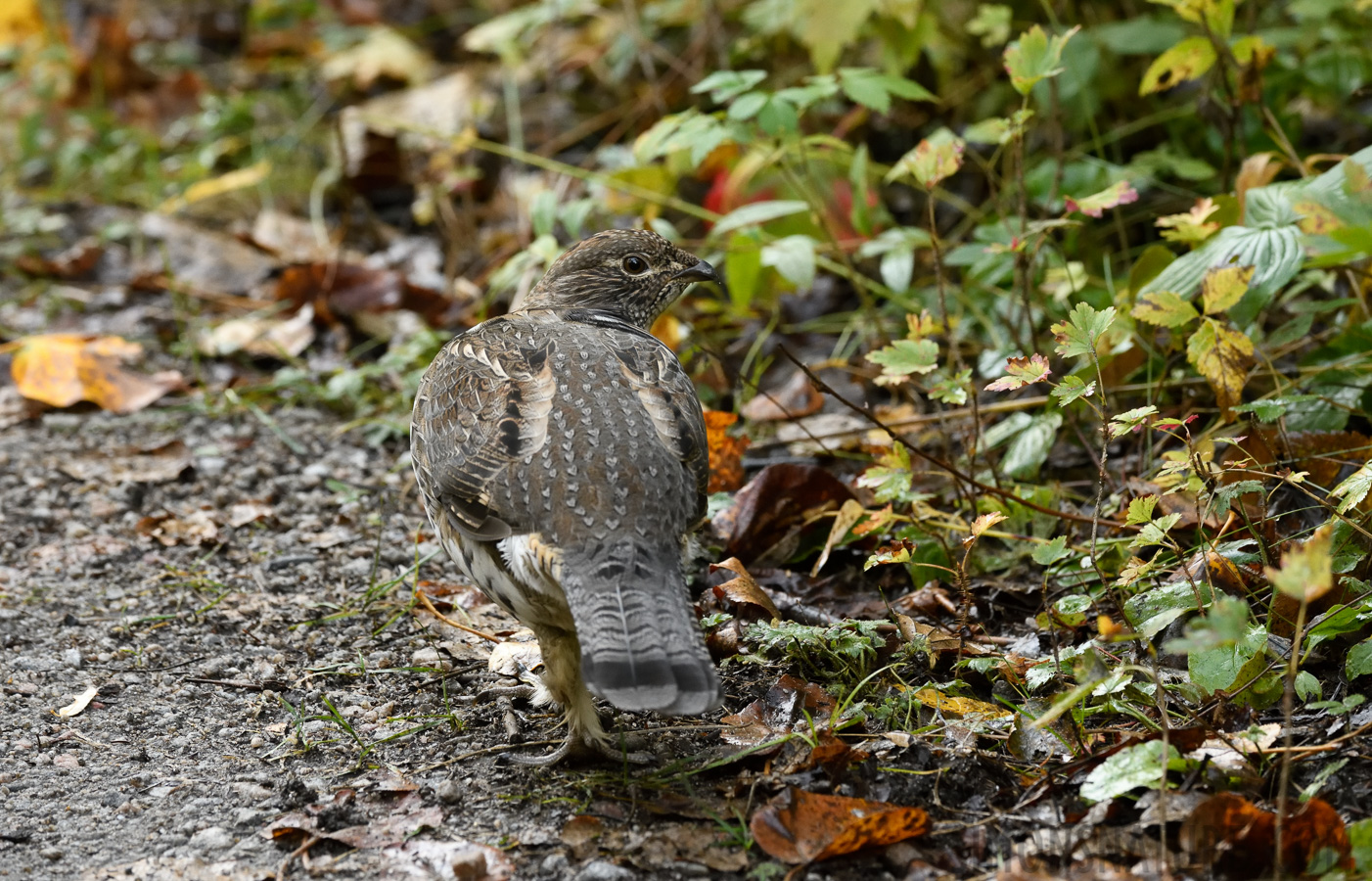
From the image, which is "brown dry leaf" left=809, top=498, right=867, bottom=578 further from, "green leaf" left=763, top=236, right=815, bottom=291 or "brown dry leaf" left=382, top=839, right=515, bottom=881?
"brown dry leaf" left=382, top=839, right=515, bottom=881

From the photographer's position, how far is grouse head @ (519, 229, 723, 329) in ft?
16.9

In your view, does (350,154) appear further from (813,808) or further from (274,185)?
(813,808)

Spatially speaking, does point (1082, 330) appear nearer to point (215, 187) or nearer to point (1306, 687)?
point (1306, 687)

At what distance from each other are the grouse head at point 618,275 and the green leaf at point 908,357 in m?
1.12

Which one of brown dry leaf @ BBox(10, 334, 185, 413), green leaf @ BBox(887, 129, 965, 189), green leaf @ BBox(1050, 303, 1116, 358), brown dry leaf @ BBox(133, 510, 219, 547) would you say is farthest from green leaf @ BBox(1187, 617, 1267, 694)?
brown dry leaf @ BBox(10, 334, 185, 413)

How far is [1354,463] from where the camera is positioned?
166 inches

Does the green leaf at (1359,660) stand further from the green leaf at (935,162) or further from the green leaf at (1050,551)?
the green leaf at (935,162)

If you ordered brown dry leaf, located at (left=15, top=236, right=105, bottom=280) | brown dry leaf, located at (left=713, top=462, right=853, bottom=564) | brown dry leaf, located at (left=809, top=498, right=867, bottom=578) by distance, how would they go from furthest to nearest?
brown dry leaf, located at (left=15, top=236, right=105, bottom=280)
brown dry leaf, located at (left=713, top=462, right=853, bottom=564)
brown dry leaf, located at (left=809, top=498, right=867, bottom=578)

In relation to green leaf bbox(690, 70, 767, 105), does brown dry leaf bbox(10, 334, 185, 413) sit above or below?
below

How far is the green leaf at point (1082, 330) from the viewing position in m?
3.69

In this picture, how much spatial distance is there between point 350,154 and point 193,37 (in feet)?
14.1

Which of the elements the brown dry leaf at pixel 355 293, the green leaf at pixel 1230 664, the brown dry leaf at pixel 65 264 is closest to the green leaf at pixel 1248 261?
the green leaf at pixel 1230 664

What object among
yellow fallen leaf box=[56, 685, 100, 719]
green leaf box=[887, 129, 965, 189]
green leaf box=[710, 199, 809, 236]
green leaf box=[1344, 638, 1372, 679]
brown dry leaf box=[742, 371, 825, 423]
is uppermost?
green leaf box=[887, 129, 965, 189]

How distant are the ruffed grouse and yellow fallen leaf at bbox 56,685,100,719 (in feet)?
3.96
